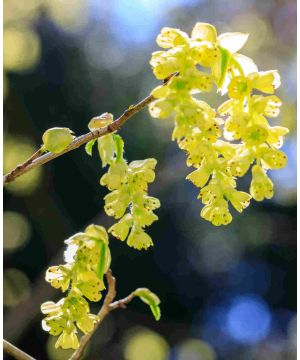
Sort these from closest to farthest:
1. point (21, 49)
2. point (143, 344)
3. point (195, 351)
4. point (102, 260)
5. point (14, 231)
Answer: point (102, 260), point (14, 231), point (21, 49), point (143, 344), point (195, 351)

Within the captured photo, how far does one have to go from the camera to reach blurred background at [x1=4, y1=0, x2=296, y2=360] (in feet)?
15.6

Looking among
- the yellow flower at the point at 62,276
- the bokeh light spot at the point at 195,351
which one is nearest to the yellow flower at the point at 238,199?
the yellow flower at the point at 62,276

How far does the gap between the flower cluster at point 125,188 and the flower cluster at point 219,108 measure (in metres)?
0.07

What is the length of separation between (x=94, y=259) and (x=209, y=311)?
493 centimetres

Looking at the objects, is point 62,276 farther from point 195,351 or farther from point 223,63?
point 195,351

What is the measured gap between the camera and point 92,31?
4953 millimetres

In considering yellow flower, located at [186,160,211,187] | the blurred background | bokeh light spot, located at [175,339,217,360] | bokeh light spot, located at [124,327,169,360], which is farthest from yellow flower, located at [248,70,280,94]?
bokeh light spot, located at [175,339,217,360]

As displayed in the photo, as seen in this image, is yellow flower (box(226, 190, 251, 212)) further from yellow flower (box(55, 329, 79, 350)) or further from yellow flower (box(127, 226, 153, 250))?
yellow flower (box(55, 329, 79, 350))

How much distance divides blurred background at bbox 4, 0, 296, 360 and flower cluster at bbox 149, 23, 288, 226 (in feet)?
12.0

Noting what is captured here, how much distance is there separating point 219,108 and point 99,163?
409 cm

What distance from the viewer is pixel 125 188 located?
2.75 ft

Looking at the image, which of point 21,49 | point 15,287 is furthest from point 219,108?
point 21,49

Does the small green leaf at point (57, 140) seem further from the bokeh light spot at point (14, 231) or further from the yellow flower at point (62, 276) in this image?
the bokeh light spot at point (14, 231)

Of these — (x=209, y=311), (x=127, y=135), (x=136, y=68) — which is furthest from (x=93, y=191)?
(x=209, y=311)
